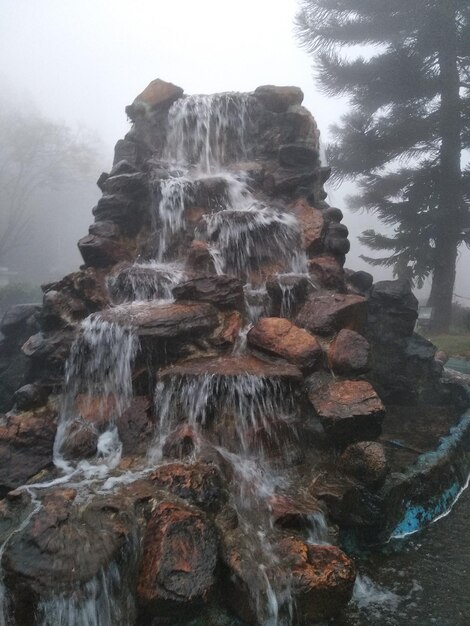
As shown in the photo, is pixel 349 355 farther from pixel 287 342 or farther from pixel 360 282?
pixel 360 282

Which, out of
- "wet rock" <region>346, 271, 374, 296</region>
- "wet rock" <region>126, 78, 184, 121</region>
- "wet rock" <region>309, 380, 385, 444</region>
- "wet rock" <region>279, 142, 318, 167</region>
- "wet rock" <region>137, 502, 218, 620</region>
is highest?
"wet rock" <region>126, 78, 184, 121</region>

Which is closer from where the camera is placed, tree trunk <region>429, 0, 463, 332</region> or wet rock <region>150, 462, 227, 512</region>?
wet rock <region>150, 462, 227, 512</region>

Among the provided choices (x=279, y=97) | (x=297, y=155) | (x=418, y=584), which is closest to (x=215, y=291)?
(x=418, y=584)

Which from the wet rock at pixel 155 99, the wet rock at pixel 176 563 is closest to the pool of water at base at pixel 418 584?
the wet rock at pixel 176 563

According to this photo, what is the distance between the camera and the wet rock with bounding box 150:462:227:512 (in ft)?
12.7

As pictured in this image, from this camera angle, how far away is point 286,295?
6582 millimetres

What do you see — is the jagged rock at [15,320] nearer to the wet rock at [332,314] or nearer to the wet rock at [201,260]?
the wet rock at [201,260]

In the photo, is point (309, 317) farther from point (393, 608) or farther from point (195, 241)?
point (393, 608)

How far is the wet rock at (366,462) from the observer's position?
434cm

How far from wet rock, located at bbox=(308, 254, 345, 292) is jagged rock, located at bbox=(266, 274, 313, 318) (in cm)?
57

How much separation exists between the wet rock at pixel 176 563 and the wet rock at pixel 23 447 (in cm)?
213

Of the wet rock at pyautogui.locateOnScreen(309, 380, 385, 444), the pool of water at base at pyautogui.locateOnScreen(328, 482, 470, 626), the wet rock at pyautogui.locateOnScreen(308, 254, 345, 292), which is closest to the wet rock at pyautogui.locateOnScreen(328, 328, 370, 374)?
the wet rock at pyautogui.locateOnScreen(309, 380, 385, 444)

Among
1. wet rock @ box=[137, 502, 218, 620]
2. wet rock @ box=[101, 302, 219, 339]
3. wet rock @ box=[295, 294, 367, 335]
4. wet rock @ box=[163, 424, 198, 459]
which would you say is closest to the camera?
wet rock @ box=[137, 502, 218, 620]

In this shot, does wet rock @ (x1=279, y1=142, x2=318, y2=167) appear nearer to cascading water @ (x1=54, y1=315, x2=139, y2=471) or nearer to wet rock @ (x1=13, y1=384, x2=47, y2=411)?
cascading water @ (x1=54, y1=315, x2=139, y2=471)
